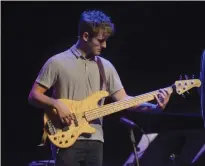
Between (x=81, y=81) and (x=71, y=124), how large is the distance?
335mm

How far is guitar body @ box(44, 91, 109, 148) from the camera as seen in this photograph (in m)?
2.83

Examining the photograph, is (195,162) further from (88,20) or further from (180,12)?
(180,12)

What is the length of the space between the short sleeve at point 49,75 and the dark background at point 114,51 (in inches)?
68.8

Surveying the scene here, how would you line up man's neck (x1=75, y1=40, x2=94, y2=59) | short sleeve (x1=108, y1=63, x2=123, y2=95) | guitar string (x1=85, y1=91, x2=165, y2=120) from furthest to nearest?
short sleeve (x1=108, y1=63, x2=123, y2=95), man's neck (x1=75, y1=40, x2=94, y2=59), guitar string (x1=85, y1=91, x2=165, y2=120)

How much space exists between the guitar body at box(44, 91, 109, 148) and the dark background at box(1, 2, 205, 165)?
184 centimetres

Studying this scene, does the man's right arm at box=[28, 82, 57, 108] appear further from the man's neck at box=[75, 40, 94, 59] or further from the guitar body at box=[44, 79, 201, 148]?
the man's neck at box=[75, 40, 94, 59]

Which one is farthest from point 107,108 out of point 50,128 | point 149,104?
point 50,128

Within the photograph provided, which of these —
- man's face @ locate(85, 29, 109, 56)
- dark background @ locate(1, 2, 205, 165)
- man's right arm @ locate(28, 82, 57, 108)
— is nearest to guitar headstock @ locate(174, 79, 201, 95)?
man's face @ locate(85, 29, 109, 56)

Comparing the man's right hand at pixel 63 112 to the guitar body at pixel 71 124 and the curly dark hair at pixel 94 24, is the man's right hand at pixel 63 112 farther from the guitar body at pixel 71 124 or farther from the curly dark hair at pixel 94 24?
the curly dark hair at pixel 94 24

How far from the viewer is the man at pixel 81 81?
285 cm

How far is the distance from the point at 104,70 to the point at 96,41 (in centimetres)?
25

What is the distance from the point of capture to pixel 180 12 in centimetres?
493

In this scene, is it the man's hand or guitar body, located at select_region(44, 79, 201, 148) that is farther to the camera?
the man's hand

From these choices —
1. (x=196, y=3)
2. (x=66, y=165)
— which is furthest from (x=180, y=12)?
(x=66, y=165)
